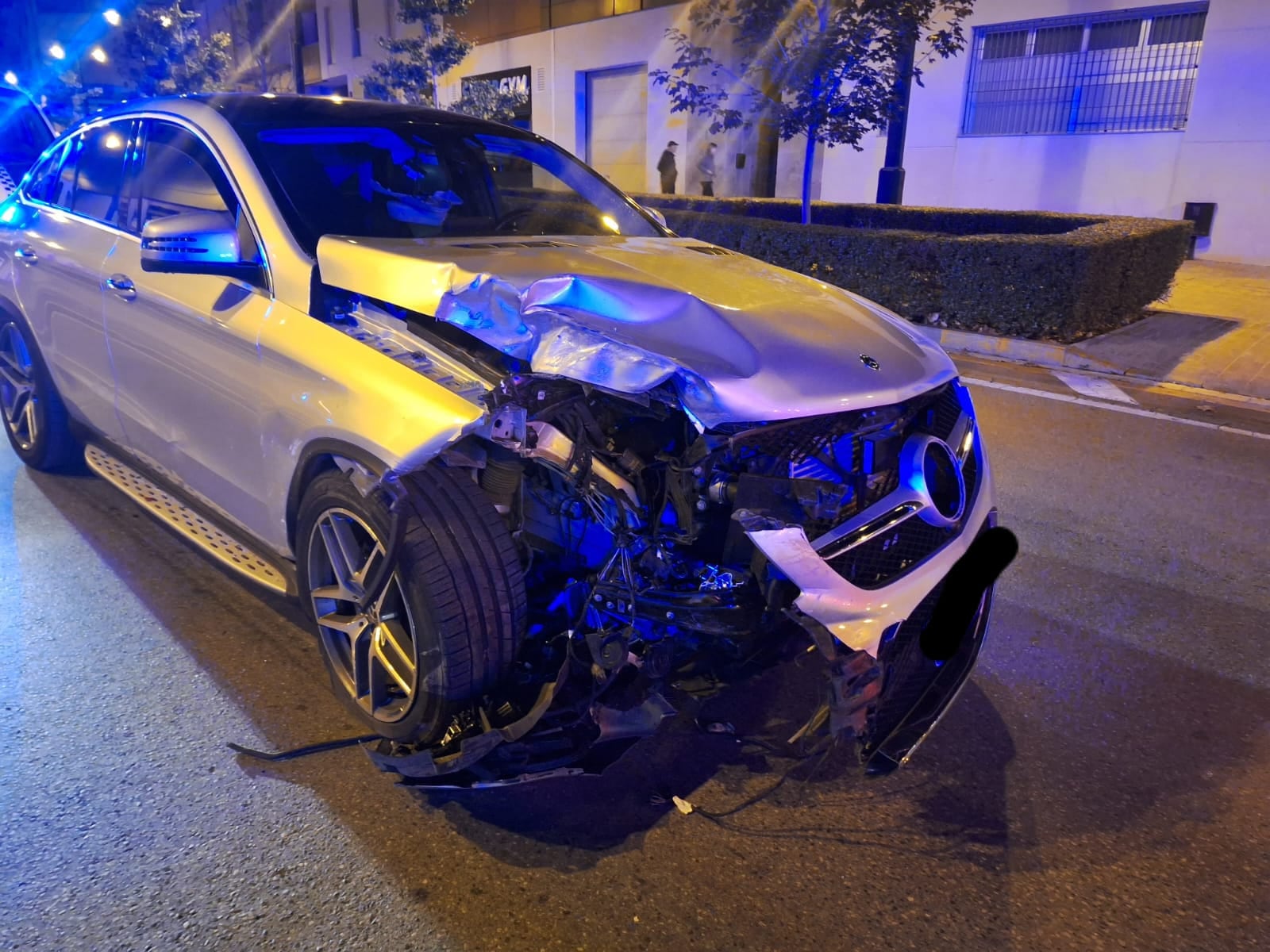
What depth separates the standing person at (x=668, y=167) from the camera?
70.1 ft

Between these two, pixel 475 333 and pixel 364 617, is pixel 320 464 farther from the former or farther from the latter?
pixel 475 333

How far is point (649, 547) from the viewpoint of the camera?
8.09 feet

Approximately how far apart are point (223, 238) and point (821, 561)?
7.25 feet

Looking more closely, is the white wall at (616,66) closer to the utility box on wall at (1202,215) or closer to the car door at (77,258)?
the utility box on wall at (1202,215)

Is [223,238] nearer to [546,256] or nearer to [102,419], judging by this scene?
[546,256]

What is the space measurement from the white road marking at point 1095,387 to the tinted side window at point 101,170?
262 inches

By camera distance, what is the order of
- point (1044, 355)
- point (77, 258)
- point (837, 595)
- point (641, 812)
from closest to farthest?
point (837, 595) < point (641, 812) < point (77, 258) < point (1044, 355)

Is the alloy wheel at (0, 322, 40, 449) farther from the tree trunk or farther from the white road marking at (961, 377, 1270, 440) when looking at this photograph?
the tree trunk

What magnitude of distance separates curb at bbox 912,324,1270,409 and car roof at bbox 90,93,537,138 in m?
5.24

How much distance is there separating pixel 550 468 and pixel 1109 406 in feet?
19.1

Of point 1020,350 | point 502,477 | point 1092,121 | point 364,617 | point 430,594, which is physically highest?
point 1092,121

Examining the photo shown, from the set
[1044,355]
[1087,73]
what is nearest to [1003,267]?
[1044,355]

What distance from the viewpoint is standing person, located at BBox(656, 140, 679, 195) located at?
2136cm

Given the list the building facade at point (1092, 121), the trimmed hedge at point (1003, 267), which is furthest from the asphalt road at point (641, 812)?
the building facade at point (1092, 121)
